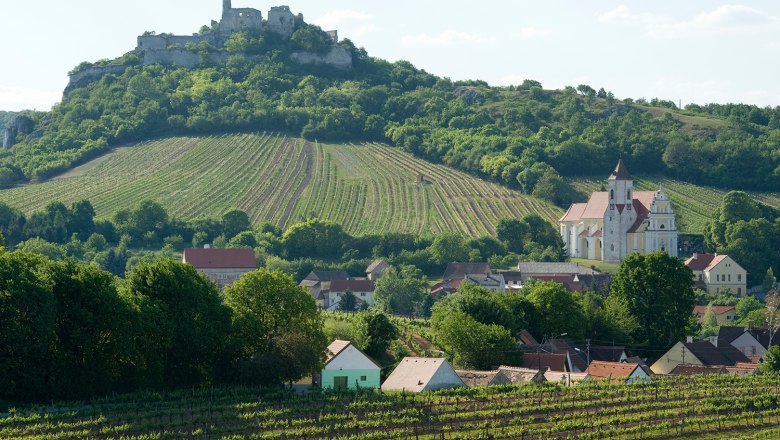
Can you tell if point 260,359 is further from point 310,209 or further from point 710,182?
point 710,182

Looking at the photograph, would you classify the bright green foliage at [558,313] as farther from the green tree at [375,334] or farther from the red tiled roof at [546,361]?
the green tree at [375,334]

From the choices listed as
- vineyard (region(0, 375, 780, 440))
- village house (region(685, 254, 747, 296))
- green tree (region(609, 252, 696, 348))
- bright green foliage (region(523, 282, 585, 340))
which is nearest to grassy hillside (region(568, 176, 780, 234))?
village house (region(685, 254, 747, 296))

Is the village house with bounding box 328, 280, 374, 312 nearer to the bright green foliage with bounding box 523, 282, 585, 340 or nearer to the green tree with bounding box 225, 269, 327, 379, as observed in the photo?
the bright green foliage with bounding box 523, 282, 585, 340

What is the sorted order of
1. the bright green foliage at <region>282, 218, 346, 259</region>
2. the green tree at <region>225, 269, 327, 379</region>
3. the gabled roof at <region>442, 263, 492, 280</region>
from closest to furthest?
the green tree at <region>225, 269, 327, 379</region>
the gabled roof at <region>442, 263, 492, 280</region>
the bright green foliage at <region>282, 218, 346, 259</region>

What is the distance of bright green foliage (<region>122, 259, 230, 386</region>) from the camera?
167 ft

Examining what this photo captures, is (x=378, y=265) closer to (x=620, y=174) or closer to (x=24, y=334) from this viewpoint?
(x=620, y=174)

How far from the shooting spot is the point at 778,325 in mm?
80000

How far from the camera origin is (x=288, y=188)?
13100cm

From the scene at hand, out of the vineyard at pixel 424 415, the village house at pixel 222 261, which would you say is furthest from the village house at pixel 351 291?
the vineyard at pixel 424 415

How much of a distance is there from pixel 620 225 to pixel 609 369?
59.1m

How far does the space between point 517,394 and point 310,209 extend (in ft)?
248

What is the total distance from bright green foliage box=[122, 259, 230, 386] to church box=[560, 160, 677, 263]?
67164 millimetres

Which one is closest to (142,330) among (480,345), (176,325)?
(176,325)

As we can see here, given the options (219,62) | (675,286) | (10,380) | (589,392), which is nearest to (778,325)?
(675,286)
